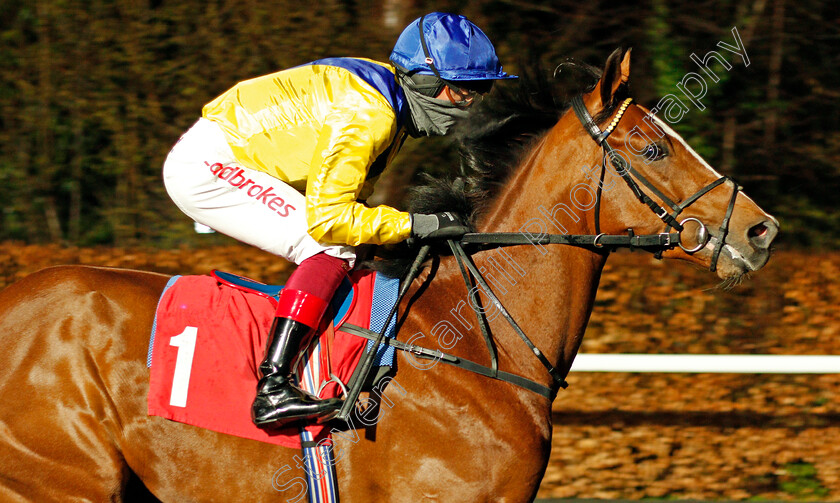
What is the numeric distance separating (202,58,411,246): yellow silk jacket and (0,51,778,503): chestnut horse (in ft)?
1.45

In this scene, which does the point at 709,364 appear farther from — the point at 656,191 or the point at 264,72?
the point at 264,72

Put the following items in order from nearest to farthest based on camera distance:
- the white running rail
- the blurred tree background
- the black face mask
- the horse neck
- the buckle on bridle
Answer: the buckle on bridle
the horse neck
the black face mask
the white running rail
the blurred tree background

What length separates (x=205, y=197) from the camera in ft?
9.14

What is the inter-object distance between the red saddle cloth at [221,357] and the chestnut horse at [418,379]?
0.07 meters

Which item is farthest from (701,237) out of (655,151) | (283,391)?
(283,391)

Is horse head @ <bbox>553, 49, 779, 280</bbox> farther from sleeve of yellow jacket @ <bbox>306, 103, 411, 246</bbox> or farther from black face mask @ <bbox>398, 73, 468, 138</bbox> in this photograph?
sleeve of yellow jacket @ <bbox>306, 103, 411, 246</bbox>

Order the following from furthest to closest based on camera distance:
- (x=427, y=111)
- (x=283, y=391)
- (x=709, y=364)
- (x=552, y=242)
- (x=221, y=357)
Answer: (x=709, y=364) → (x=427, y=111) → (x=552, y=242) → (x=221, y=357) → (x=283, y=391)

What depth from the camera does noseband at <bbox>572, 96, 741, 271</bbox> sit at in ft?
8.36

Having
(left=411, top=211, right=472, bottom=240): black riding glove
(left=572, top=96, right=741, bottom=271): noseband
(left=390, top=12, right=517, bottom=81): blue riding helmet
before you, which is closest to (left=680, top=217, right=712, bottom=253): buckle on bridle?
(left=572, top=96, right=741, bottom=271): noseband

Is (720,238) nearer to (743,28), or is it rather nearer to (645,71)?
(645,71)

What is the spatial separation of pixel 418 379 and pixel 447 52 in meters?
1.14

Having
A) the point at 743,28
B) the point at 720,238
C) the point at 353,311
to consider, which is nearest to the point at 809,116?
the point at 743,28

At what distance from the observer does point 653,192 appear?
261 centimetres

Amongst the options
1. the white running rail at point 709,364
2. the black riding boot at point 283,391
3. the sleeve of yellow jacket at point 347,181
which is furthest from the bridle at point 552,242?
the white running rail at point 709,364
